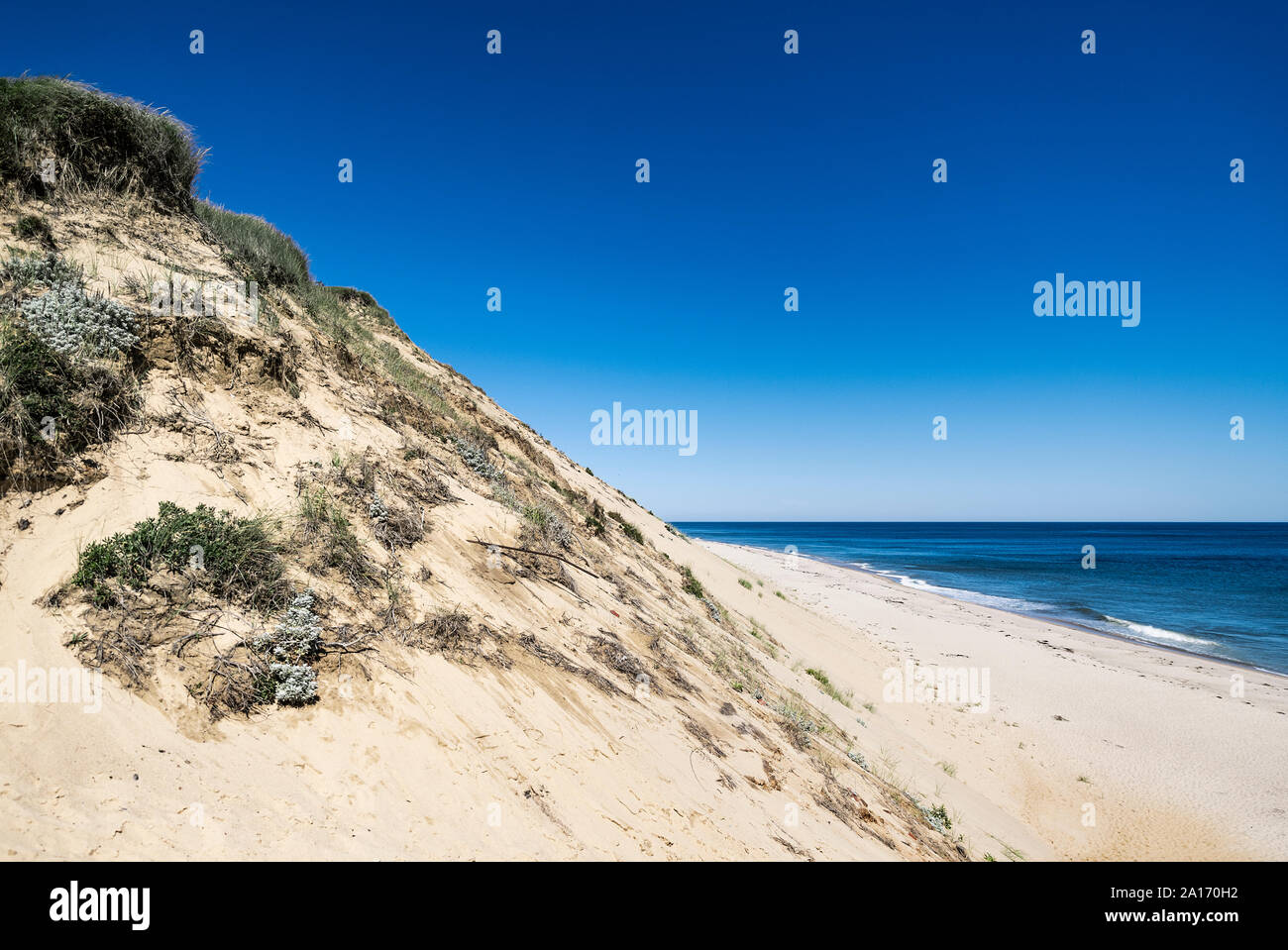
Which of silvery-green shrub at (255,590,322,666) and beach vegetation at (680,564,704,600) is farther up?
silvery-green shrub at (255,590,322,666)

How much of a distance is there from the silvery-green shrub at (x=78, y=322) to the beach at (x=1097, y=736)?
1272 centimetres

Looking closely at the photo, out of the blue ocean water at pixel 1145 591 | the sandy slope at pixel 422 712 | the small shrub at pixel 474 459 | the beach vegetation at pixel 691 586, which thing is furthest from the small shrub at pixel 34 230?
the blue ocean water at pixel 1145 591

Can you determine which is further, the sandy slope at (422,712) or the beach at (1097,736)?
the beach at (1097,736)

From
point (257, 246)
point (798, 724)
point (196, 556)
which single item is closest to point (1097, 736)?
point (798, 724)

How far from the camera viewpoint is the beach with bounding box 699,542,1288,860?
9.70 meters

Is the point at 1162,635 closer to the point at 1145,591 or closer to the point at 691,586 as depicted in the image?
the point at 1145,591

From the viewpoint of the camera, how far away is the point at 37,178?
732 centimetres

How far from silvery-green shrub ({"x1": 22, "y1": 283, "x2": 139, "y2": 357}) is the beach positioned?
12717mm

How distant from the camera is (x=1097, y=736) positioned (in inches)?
530

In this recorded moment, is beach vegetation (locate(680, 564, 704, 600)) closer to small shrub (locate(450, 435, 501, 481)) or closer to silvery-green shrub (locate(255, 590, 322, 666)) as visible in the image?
small shrub (locate(450, 435, 501, 481))

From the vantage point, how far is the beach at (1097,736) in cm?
970

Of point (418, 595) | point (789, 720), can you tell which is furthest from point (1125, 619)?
point (418, 595)

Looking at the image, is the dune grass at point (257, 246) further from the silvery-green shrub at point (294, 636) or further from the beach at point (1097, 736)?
the beach at point (1097, 736)

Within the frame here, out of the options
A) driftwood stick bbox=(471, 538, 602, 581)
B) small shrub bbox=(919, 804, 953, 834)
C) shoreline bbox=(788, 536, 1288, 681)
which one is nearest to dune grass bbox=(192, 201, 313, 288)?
driftwood stick bbox=(471, 538, 602, 581)
